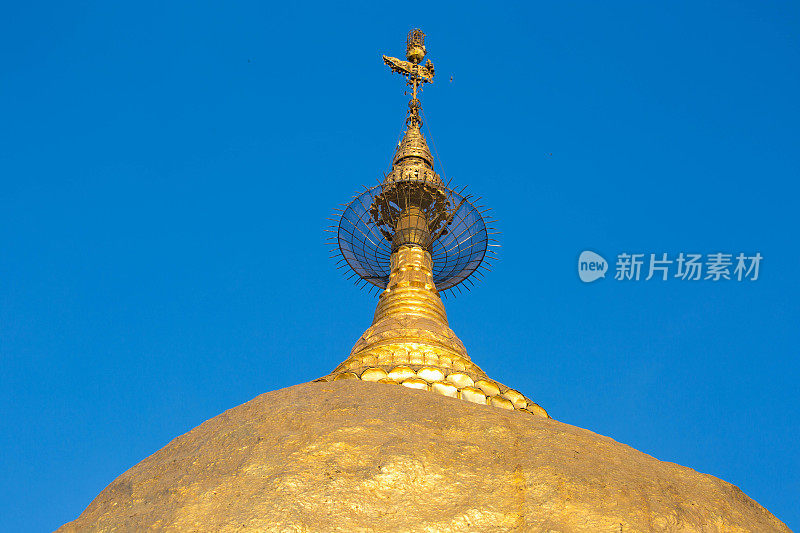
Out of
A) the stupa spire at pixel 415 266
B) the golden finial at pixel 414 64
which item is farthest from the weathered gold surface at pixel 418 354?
the golden finial at pixel 414 64

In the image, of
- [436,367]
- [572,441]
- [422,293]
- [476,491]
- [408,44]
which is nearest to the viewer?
[476,491]

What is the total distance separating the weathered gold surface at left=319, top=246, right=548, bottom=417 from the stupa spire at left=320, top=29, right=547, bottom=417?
0.01 metres

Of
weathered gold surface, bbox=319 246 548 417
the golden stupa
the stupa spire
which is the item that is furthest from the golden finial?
the golden stupa

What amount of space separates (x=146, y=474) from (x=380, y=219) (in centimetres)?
1305

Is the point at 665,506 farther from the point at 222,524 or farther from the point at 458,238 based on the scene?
Result: the point at 458,238

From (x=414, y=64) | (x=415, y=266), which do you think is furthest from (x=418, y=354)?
(x=414, y=64)

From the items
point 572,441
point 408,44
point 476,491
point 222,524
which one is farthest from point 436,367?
point 408,44

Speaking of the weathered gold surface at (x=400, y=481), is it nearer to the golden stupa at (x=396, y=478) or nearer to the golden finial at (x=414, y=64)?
the golden stupa at (x=396, y=478)

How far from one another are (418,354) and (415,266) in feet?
15.3

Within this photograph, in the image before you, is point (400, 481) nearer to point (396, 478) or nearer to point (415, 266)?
A: point (396, 478)

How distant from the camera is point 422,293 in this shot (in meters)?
14.2

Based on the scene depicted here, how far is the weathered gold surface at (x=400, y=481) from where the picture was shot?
17.1 feet

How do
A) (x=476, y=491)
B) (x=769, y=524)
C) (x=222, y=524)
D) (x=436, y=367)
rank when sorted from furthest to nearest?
(x=436, y=367), (x=769, y=524), (x=476, y=491), (x=222, y=524)

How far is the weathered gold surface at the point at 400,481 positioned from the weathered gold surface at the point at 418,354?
271 cm
